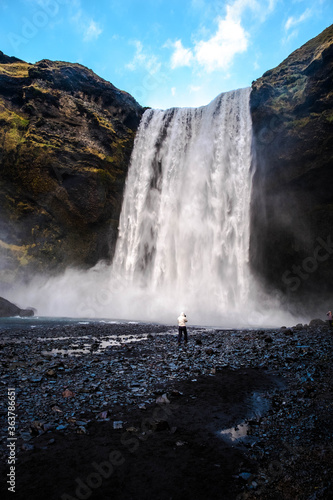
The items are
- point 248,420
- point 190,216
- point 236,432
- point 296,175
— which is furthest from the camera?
point 190,216

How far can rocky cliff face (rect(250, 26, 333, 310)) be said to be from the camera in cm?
2619

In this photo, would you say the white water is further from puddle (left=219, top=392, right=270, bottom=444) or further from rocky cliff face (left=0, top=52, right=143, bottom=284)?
puddle (left=219, top=392, right=270, bottom=444)

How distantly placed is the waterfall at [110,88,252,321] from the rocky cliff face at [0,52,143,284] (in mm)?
3173

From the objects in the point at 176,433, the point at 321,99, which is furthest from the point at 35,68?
the point at 176,433

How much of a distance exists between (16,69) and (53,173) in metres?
16.7

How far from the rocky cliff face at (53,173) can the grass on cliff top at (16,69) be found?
12cm

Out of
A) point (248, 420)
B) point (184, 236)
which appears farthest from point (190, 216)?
point (248, 420)

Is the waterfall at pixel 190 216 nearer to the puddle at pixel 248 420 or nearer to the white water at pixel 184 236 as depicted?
the white water at pixel 184 236

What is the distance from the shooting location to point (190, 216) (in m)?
32.4

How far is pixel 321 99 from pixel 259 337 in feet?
77.9

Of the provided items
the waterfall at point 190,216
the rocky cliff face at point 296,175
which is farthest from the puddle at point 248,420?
the rocky cliff face at point 296,175

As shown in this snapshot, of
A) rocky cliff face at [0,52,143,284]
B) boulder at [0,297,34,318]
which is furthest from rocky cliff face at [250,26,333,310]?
boulder at [0,297,34,318]

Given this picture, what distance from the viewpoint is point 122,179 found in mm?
38250

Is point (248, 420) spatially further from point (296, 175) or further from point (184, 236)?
point (184, 236)
